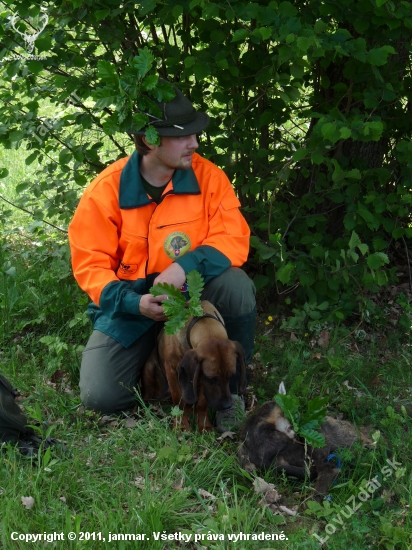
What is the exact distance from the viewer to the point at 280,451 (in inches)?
136

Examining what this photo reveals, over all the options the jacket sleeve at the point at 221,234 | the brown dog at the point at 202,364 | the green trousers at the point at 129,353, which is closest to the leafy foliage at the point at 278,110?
the jacket sleeve at the point at 221,234

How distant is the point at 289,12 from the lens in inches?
154

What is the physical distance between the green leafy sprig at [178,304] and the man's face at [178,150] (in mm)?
797

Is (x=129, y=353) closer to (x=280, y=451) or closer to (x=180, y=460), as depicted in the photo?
(x=180, y=460)

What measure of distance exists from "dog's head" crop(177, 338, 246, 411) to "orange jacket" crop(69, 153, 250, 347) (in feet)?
2.02

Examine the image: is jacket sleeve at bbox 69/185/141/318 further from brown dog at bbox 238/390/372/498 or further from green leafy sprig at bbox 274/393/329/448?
green leafy sprig at bbox 274/393/329/448

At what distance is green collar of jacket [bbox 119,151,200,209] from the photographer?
164 inches

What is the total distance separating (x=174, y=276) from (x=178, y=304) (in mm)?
507

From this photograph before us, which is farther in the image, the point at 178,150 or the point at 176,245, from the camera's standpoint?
the point at 176,245

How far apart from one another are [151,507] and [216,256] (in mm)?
1636

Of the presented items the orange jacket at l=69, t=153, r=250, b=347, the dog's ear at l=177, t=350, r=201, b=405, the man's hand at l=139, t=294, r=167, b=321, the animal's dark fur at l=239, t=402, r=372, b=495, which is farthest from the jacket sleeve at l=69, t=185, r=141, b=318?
the animal's dark fur at l=239, t=402, r=372, b=495

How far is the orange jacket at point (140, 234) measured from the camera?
4.16m

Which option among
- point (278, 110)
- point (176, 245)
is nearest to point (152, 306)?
point (176, 245)

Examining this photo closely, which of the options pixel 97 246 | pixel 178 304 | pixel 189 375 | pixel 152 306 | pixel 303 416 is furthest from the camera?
pixel 97 246
